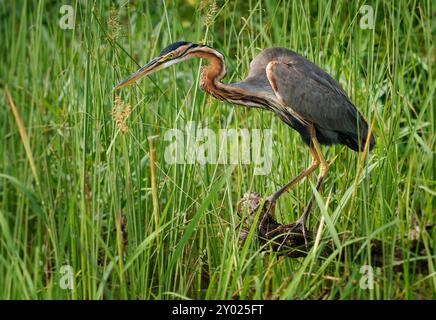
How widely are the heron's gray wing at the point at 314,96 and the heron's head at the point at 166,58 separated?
36 cm

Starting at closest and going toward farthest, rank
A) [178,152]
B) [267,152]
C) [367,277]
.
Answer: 1. [367,277]
2. [178,152]
3. [267,152]

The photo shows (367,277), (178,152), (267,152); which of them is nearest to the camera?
(367,277)

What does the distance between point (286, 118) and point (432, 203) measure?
23.4 inches

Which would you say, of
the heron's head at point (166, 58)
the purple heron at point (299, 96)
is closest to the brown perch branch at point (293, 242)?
the purple heron at point (299, 96)

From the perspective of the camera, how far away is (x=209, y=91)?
111 inches

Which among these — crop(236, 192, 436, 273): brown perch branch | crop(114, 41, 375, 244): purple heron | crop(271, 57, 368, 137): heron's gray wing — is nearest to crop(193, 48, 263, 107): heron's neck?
crop(114, 41, 375, 244): purple heron

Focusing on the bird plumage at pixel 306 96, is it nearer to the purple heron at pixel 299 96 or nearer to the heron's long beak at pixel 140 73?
the purple heron at pixel 299 96

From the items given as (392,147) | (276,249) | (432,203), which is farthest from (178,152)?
(432,203)

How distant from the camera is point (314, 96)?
2939 mm

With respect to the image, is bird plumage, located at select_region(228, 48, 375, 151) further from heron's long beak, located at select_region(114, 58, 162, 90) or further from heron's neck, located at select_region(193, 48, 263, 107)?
heron's long beak, located at select_region(114, 58, 162, 90)

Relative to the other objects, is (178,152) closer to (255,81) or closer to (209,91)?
(209,91)

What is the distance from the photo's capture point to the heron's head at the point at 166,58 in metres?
2.51

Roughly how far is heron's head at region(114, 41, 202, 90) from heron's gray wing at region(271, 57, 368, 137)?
0.36 metres
